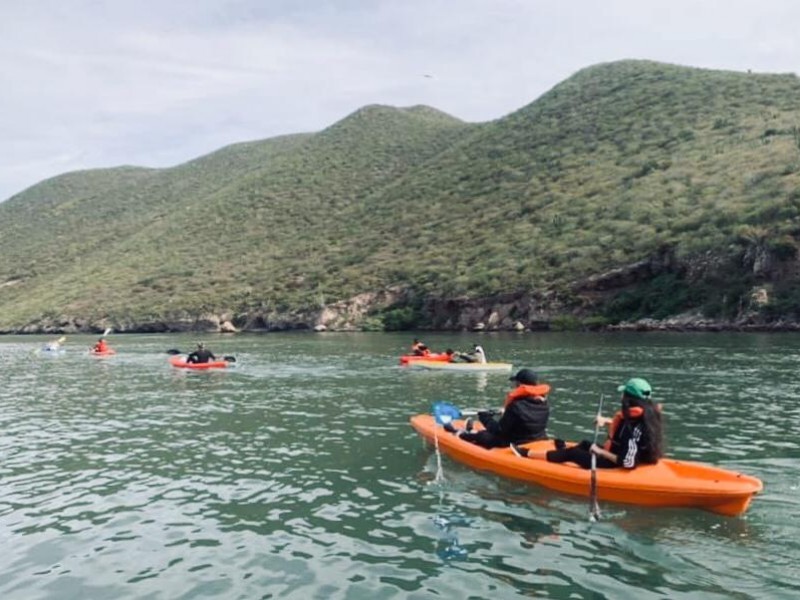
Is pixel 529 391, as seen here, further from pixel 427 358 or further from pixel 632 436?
pixel 427 358

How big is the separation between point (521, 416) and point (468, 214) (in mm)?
68612

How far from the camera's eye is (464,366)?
30.8 meters

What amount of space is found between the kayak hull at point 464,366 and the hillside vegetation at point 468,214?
2534 cm

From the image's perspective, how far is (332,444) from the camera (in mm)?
15734

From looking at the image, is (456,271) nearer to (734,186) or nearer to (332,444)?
(734,186)

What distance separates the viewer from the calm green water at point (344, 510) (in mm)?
8266

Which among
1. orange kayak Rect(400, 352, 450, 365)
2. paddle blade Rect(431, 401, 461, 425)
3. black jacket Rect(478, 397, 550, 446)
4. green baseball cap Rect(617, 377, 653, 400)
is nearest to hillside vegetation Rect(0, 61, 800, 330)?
orange kayak Rect(400, 352, 450, 365)

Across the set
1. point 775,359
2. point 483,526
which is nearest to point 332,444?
point 483,526

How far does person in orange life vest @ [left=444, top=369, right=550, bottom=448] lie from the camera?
12.2 m

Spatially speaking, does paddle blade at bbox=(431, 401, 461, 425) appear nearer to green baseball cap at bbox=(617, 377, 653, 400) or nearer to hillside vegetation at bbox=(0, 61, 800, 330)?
green baseball cap at bbox=(617, 377, 653, 400)

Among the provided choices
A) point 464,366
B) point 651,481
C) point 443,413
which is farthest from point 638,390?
point 464,366

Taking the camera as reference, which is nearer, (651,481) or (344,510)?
(651,481)

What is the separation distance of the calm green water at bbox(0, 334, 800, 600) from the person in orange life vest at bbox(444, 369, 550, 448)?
73cm

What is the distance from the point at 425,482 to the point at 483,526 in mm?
2375
